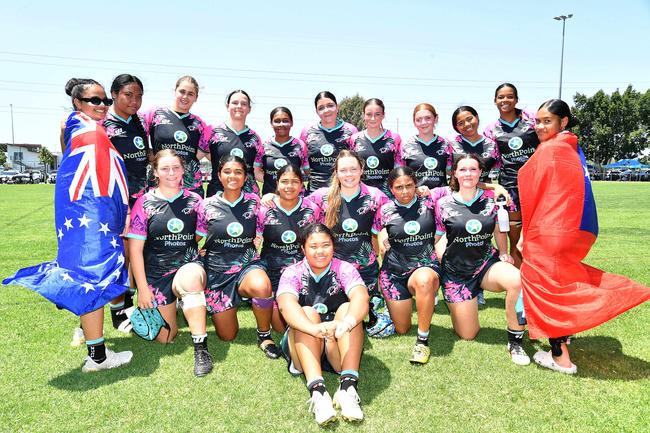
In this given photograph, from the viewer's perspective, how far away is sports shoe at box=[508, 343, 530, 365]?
4.21 meters

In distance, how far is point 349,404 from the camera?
3330 millimetres

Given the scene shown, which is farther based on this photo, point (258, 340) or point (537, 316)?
point (258, 340)

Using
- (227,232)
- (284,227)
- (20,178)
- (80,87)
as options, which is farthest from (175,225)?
(20,178)

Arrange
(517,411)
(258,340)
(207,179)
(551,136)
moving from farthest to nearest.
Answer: (207,179) < (258,340) < (551,136) < (517,411)

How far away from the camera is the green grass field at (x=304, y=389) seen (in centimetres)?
329

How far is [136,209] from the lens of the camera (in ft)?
15.3

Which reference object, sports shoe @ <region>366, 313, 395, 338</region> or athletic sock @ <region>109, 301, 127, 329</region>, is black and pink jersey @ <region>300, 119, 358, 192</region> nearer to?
sports shoe @ <region>366, 313, 395, 338</region>

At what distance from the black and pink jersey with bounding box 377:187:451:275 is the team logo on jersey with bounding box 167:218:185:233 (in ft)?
7.19

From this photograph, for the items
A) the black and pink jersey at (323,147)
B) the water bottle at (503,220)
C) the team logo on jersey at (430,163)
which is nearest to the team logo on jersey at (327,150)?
the black and pink jersey at (323,147)

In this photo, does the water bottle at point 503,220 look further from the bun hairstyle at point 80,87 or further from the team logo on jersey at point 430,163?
the bun hairstyle at point 80,87

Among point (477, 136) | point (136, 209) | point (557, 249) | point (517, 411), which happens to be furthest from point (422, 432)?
point (477, 136)

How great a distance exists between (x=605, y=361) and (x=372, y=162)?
338 centimetres

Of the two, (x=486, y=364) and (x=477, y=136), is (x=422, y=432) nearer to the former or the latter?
(x=486, y=364)

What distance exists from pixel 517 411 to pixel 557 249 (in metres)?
1.47
